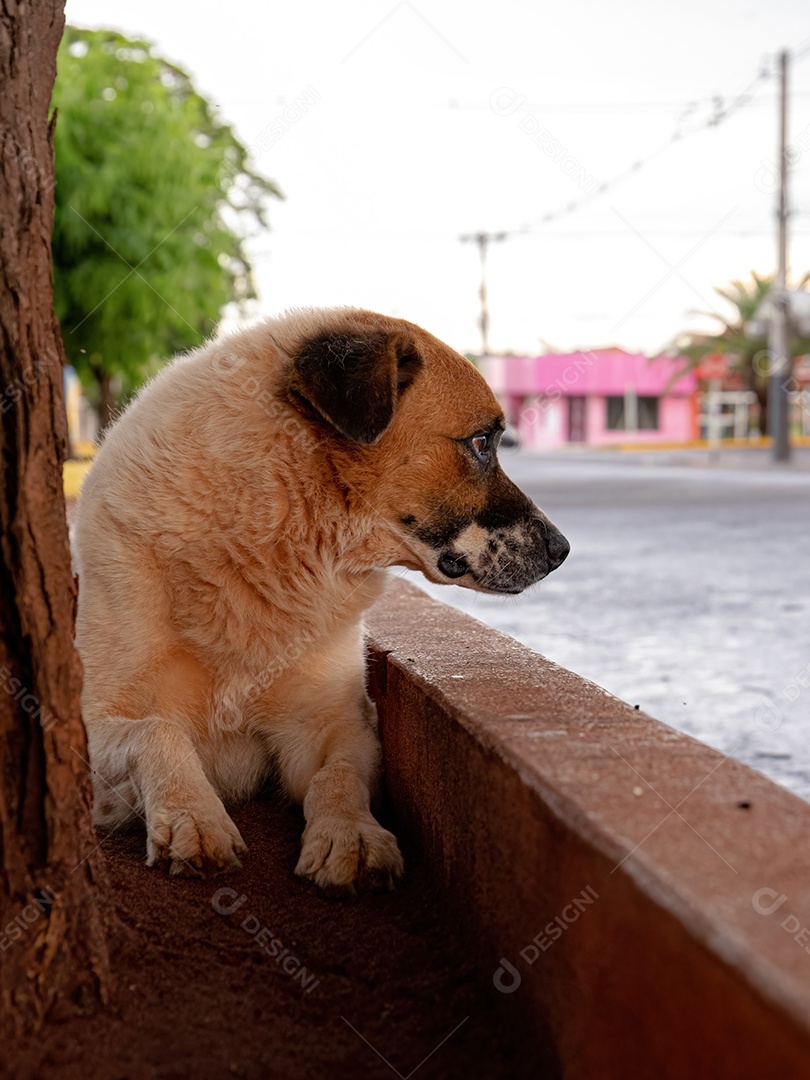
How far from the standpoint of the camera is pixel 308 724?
3.34 meters

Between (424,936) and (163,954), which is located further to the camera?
(424,936)

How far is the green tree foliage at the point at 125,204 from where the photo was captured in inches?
673

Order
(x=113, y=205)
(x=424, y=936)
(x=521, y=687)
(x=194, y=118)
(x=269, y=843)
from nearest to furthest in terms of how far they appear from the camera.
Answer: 1. (x=424, y=936)
2. (x=521, y=687)
3. (x=269, y=843)
4. (x=113, y=205)
5. (x=194, y=118)

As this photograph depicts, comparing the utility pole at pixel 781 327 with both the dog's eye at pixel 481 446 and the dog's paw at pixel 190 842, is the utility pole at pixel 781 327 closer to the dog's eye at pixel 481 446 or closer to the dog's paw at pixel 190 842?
the dog's eye at pixel 481 446

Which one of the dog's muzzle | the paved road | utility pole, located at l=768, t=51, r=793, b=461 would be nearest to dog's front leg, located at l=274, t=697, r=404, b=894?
the dog's muzzle

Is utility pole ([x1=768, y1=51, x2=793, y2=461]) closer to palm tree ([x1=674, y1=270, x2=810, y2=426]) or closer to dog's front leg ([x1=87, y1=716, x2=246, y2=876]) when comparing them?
palm tree ([x1=674, y1=270, x2=810, y2=426])

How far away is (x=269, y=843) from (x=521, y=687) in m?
0.89

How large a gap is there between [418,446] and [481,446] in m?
0.25

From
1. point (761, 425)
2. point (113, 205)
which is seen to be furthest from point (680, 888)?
point (761, 425)

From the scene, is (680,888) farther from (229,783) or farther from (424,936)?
(229,783)

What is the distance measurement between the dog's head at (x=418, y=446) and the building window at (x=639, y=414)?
59682mm

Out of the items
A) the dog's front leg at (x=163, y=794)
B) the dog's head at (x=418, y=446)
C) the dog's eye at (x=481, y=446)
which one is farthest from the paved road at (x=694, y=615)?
the dog's front leg at (x=163, y=794)

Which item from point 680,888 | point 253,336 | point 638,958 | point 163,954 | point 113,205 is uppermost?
point 113,205

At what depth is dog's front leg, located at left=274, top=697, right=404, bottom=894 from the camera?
2668mm
